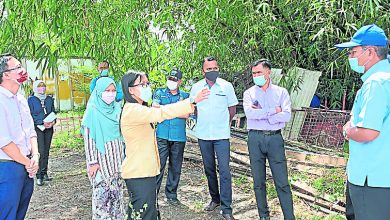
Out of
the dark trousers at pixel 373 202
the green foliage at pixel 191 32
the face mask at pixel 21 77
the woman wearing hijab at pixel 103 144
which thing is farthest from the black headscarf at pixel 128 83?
the dark trousers at pixel 373 202

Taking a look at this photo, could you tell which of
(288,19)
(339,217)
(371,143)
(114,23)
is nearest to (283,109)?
(339,217)

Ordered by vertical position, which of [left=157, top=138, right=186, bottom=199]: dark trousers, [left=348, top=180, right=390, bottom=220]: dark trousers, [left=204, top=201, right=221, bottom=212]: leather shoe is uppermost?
[left=348, top=180, right=390, bottom=220]: dark trousers

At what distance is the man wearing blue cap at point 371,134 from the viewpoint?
228 cm

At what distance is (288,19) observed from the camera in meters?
5.48

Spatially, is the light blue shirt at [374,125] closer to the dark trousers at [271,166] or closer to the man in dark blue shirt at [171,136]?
the dark trousers at [271,166]

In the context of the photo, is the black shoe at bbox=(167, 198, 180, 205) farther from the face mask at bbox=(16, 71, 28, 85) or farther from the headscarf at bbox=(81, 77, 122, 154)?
the face mask at bbox=(16, 71, 28, 85)

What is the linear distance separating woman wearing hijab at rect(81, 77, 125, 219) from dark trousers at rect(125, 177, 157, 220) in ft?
1.33

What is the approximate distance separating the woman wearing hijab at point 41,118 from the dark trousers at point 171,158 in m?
1.80

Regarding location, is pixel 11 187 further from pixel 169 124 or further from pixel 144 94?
pixel 169 124

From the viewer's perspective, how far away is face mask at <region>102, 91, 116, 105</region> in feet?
11.3

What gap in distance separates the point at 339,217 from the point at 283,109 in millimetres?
A: 1141

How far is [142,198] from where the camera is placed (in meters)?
3.14

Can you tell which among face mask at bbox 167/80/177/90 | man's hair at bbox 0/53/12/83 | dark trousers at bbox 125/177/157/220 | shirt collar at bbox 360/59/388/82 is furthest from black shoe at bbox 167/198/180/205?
shirt collar at bbox 360/59/388/82

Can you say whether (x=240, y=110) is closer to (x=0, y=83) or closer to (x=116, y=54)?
(x=116, y=54)
